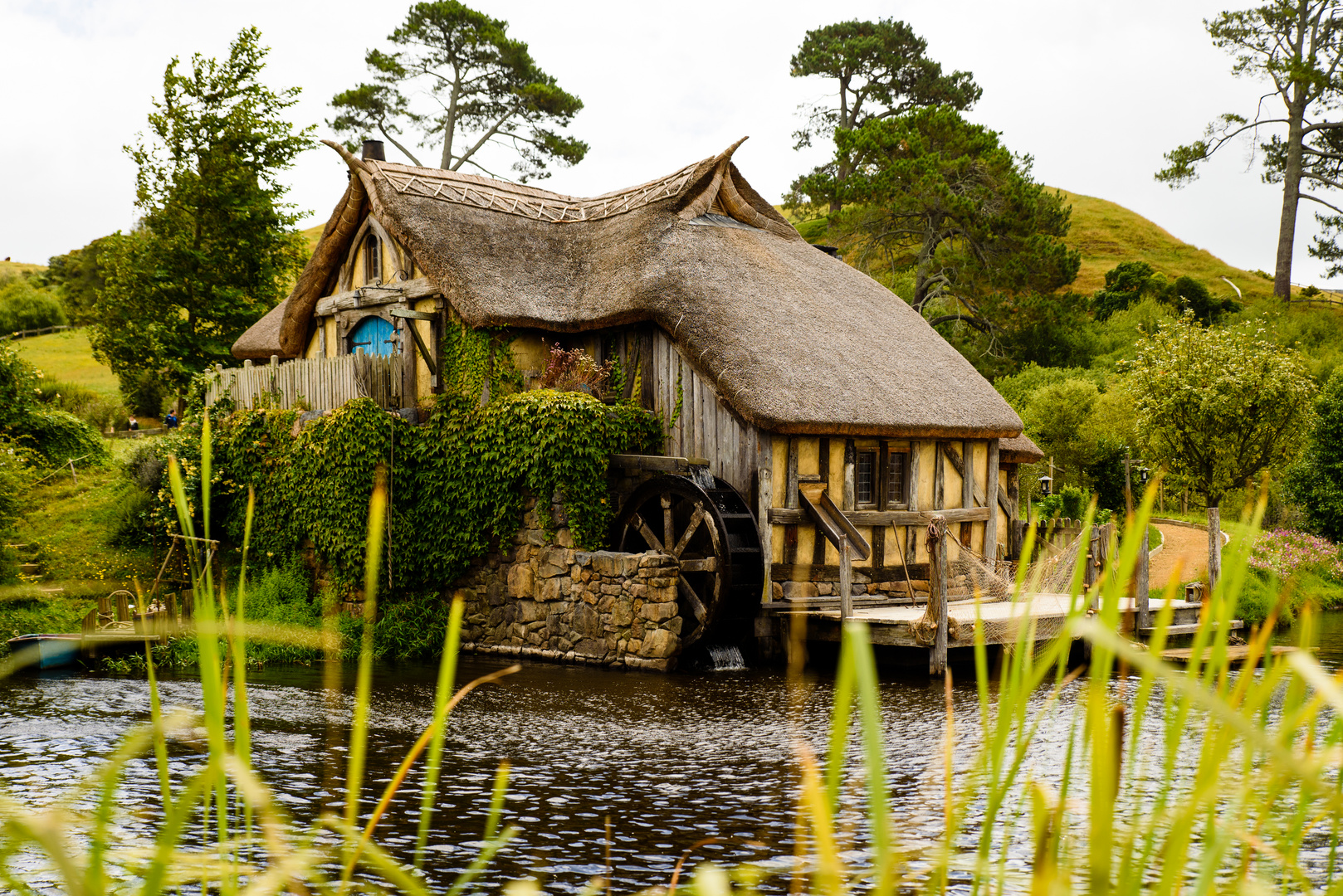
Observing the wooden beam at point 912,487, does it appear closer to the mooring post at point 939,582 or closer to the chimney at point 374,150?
the mooring post at point 939,582

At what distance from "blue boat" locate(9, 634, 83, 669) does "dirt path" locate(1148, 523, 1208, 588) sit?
14863 millimetres

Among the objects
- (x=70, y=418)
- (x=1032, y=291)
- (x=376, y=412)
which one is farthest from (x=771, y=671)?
(x=1032, y=291)

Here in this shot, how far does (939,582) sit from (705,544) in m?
3.13

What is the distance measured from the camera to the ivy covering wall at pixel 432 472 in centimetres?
1386

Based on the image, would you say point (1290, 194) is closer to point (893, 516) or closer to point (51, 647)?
point (893, 516)

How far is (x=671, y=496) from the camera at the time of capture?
1377cm

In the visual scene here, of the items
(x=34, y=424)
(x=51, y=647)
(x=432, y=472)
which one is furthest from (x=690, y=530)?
(x=34, y=424)

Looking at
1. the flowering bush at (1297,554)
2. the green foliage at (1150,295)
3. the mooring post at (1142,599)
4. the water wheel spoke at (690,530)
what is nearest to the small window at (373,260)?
the water wheel spoke at (690,530)

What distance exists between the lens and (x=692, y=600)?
13.2m

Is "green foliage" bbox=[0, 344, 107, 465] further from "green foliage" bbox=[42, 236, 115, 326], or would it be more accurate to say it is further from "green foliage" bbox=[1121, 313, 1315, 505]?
"green foliage" bbox=[42, 236, 115, 326]

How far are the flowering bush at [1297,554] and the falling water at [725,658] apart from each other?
994 centimetres

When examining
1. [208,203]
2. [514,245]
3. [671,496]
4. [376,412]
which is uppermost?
[208,203]

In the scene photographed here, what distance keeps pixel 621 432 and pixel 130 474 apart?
30.2 ft

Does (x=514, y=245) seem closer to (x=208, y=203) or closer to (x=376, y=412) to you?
(x=376, y=412)
